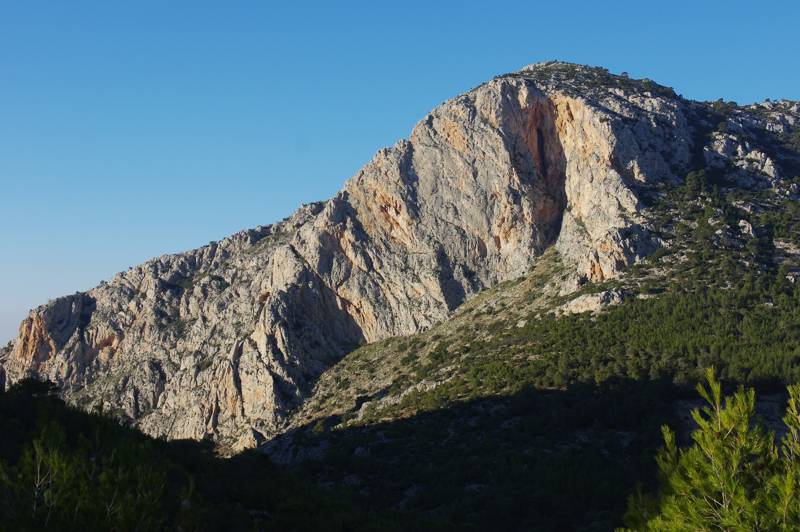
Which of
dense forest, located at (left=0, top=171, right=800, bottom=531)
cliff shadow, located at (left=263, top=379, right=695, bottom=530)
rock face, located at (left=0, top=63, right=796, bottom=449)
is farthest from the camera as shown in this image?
rock face, located at (left=0, top=63, right=796, bottom=449)

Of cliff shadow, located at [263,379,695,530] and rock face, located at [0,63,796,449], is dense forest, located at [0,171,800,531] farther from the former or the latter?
rock face, located at [0,63,796,449]

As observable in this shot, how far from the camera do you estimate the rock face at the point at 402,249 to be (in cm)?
8794

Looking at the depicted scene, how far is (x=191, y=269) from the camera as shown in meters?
116

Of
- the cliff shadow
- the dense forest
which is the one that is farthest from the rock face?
the cliff shadow

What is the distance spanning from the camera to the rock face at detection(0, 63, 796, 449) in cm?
8794

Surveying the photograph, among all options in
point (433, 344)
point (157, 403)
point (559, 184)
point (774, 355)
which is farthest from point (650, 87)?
point (157, 403)

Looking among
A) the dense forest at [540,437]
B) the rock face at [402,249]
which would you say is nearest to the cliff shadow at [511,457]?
the dense forest at [540,437]

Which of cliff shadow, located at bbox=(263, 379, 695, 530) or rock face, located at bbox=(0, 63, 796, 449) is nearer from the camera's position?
cliff shadow, located at bbox=(263, 379, 695, 530)

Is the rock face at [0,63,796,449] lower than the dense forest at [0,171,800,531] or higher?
higher

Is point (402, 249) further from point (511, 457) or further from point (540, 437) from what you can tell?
point (511, 457)

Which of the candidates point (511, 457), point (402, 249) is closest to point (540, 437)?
point (511, 457)

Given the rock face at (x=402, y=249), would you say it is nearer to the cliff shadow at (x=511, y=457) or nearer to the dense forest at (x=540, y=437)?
the dense forest at (x=540, y=437)

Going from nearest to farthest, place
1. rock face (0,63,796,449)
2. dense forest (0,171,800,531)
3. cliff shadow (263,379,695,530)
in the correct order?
dense forest (0,171,800,531) → cliff shadow (263,379,695,530) → rock face (0,63,796,449)

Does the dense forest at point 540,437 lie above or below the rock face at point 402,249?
below
